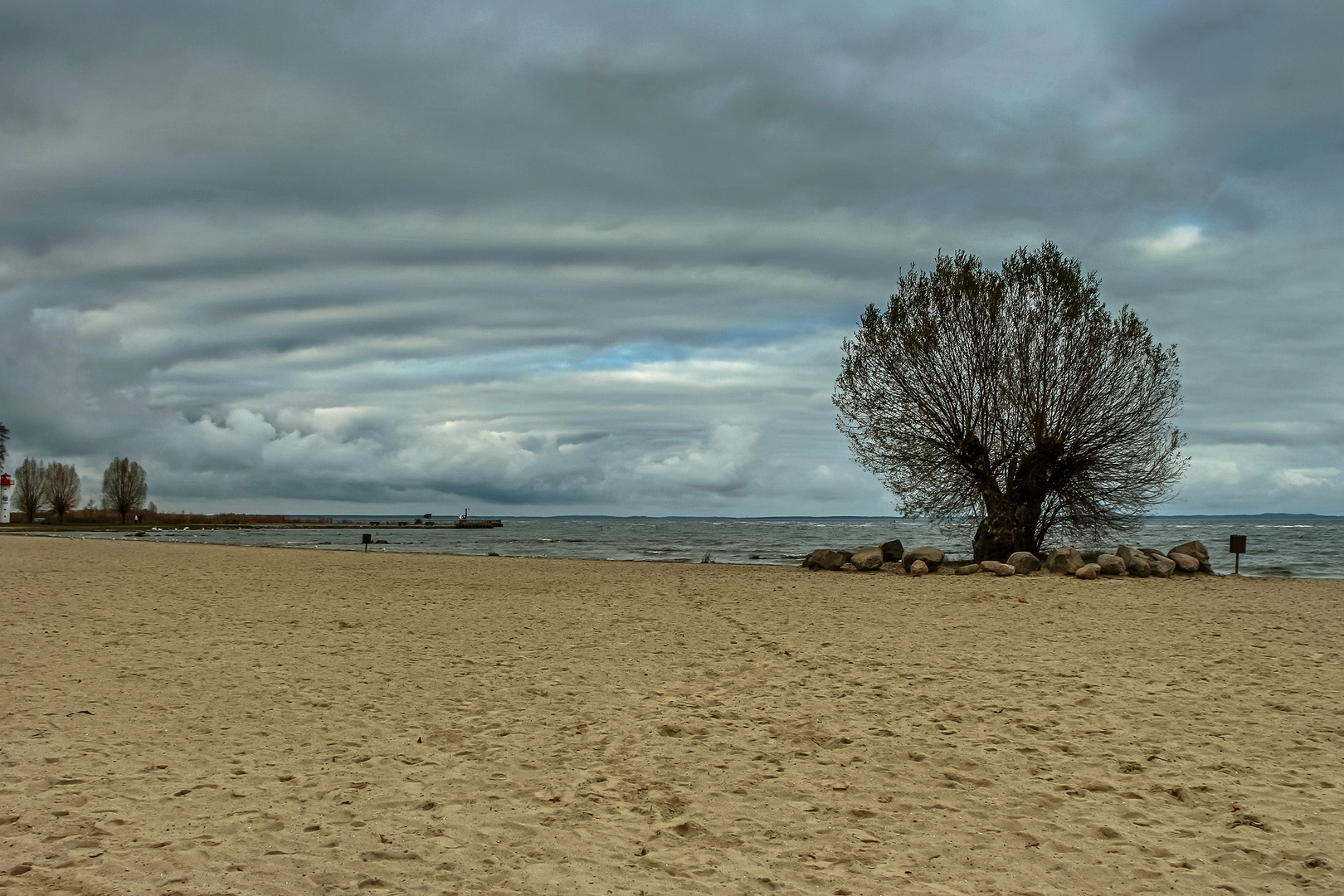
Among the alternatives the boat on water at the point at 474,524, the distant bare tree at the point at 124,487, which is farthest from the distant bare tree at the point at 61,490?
the boat on water at the point at 474,524

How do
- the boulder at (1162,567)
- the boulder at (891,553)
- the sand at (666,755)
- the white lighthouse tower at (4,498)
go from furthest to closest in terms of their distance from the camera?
1. the white lighthouse tower at (4,498)
2. the boulder at (891,553)
3. the boulder at (1162,567)
4. the sand at (666,755)

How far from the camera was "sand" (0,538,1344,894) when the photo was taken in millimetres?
5016

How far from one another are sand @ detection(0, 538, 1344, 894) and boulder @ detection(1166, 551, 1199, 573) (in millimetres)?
10599

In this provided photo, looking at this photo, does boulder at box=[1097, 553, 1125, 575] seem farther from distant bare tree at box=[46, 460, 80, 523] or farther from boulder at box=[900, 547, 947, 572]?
distant bare tree at box=[46, 460, 80, 523]

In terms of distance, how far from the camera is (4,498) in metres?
85.2

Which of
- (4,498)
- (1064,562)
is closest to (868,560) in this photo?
(1064,562)

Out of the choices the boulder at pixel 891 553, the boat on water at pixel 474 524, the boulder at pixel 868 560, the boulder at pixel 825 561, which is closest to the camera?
the boulder at pixel 868 560

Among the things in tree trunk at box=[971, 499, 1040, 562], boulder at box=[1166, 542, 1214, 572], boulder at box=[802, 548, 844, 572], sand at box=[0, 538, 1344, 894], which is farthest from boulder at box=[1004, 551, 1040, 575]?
sand at box=[0, 538, 1344, 894]

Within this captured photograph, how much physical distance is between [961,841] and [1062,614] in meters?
11.5

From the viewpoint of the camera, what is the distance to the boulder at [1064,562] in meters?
23.7

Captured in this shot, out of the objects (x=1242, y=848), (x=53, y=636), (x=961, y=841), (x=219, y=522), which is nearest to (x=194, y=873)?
(x=961, y=841)

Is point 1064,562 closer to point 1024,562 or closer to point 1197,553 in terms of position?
point 1024,562

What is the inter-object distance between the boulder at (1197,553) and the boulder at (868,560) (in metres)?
8.36

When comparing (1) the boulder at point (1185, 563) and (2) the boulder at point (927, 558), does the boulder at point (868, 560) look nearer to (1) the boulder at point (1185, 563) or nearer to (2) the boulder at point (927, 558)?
(2) the boulder at point (927, 558)
